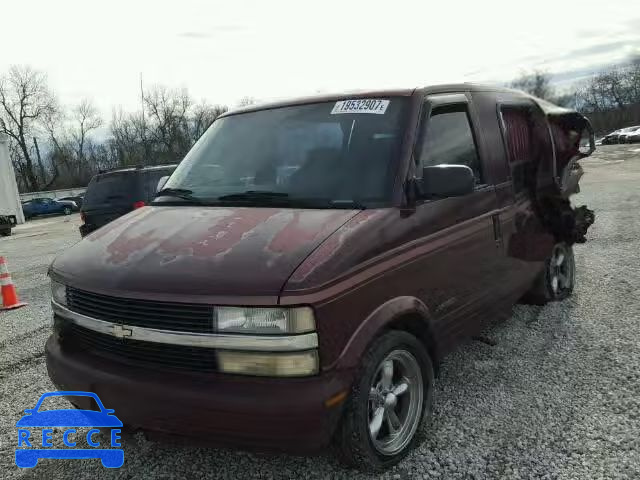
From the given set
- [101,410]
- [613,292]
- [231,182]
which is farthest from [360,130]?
[613,292]

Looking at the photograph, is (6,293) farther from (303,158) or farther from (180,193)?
(303,158)

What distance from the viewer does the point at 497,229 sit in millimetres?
3820

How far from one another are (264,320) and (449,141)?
1918 mm

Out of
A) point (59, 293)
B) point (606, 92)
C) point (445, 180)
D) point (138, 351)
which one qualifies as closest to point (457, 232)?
point (445, 180)

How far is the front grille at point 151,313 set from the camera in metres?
2.37

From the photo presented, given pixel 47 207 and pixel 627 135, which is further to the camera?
pixel 627 135

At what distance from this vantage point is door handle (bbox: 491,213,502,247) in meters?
3.78

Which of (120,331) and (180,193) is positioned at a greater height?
(180,193)

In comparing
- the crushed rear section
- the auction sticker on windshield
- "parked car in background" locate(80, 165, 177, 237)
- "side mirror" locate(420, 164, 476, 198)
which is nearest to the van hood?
"side mirror" locate(420, 164, 476, 198)

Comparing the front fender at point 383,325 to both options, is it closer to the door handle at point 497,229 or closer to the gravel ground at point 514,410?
the gravel ground at point 514,410

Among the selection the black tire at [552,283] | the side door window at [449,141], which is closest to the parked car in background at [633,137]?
the black tire at [552,283]

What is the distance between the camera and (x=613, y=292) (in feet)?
18.4

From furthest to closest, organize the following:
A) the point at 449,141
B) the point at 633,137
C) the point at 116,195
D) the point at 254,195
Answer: the point at 633,137
the point at 116,195
the point at 449,141
the point at 254,195

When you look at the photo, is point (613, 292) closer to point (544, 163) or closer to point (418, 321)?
point (544, 163)
